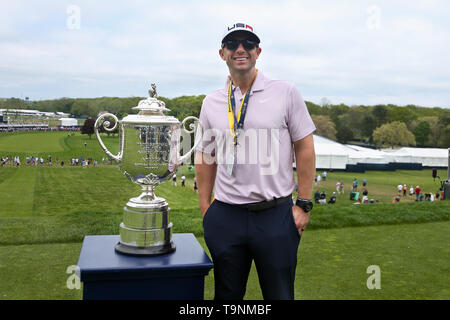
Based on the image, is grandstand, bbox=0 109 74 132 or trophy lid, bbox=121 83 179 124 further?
grandstand, bbox=0 109 74 132

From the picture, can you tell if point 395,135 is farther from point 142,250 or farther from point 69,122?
point 142,250

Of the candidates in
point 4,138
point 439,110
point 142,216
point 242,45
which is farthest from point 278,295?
point 439,110

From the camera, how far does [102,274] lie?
2.26 m

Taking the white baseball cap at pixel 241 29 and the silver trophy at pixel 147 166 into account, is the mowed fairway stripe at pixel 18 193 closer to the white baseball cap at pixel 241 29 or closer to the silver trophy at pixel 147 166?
the silver trophy at pixel 147 166

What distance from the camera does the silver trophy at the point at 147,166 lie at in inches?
99.7

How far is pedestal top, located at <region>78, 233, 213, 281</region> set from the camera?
2256 millimetres

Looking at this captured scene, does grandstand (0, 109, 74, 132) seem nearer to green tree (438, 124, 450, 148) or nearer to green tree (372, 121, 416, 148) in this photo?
green tree (372, 121, 416, 148)

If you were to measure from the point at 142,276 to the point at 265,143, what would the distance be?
1010 mm

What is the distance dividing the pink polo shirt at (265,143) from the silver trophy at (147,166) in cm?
38

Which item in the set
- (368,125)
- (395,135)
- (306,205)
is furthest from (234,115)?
(368,125)

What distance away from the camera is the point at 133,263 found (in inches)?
92.6

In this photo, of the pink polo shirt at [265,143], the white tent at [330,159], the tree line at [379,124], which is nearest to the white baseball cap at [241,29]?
the pink polo shirt at [265,143]

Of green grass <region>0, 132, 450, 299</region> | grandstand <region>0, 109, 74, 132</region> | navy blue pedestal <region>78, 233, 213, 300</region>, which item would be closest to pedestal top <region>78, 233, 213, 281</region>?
→ navy blue pedestal <region>78, 233, 213, 300</region>
